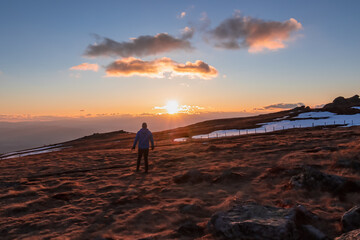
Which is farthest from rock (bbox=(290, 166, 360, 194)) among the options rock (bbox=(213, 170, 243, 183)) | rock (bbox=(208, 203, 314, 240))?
rock (bbox=(208, 203, 314, 240))

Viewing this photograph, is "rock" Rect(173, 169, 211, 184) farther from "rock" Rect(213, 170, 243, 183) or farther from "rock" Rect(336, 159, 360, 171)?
"rock" Rect(336, 159, 360, 171)

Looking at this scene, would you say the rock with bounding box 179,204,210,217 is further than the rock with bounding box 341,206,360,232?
Yes

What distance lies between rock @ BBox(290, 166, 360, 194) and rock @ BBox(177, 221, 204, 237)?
179 inches

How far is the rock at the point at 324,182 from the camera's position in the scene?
803 cm

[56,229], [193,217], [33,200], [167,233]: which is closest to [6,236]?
[56,229]

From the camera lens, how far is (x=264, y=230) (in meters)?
4.94

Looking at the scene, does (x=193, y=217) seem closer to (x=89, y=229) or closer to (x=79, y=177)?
(x=89, y=229)

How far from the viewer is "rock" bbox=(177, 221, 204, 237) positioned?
590 centimetres

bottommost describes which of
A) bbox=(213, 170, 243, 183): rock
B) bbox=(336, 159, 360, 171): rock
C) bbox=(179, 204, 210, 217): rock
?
bbox=(179, 204, 210, 217): rock

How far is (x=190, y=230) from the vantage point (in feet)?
19.8

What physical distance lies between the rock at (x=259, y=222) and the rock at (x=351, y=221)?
766 millimetres

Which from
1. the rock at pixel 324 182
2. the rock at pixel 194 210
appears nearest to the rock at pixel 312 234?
the rock at pixel 194 210

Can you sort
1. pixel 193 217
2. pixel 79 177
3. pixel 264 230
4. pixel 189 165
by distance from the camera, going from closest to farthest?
pixel 264 230 → pixel 193 217 → pixel 79 177 → pixel 189 165

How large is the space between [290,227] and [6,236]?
6.94m
